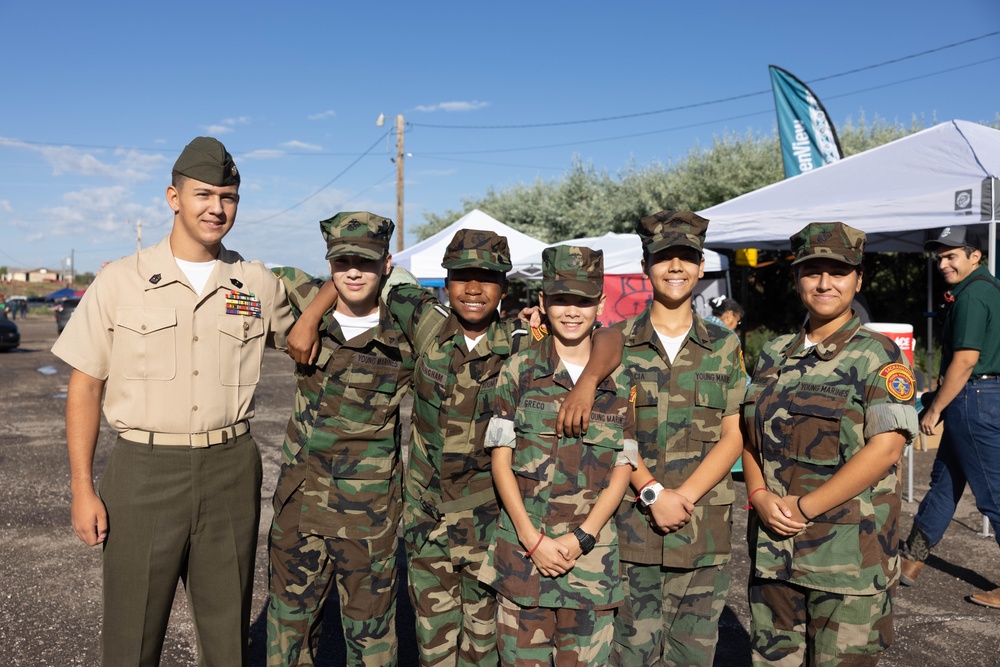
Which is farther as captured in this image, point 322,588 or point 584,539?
point 322,588

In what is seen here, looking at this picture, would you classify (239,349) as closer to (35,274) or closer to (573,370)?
(573,370)

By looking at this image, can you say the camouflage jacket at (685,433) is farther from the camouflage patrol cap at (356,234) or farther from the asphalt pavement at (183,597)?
the asphalt pavement at (183,597)

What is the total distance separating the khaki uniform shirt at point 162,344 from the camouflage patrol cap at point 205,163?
31 cm

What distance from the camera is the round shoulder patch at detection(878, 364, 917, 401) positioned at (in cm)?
229

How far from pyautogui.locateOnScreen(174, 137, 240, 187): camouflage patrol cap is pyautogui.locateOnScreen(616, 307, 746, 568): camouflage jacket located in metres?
1.62

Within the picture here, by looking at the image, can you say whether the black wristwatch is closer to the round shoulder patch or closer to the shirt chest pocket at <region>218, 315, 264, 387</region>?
the round shoulder patch

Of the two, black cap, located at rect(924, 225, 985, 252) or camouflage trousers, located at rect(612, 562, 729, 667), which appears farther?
black cap, located at rect(924, 225, 985, 252)

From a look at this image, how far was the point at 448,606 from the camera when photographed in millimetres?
2789

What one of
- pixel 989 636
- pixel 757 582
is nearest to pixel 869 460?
pixel 757 582

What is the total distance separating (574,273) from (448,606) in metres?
1.38

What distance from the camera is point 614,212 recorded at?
2308 cm

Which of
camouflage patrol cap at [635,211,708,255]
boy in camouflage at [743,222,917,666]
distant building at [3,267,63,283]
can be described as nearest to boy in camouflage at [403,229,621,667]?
camouflage patrol cap at [635,211,708,255]

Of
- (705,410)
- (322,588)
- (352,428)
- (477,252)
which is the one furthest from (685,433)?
(322,588)

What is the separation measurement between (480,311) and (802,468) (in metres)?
1.26
